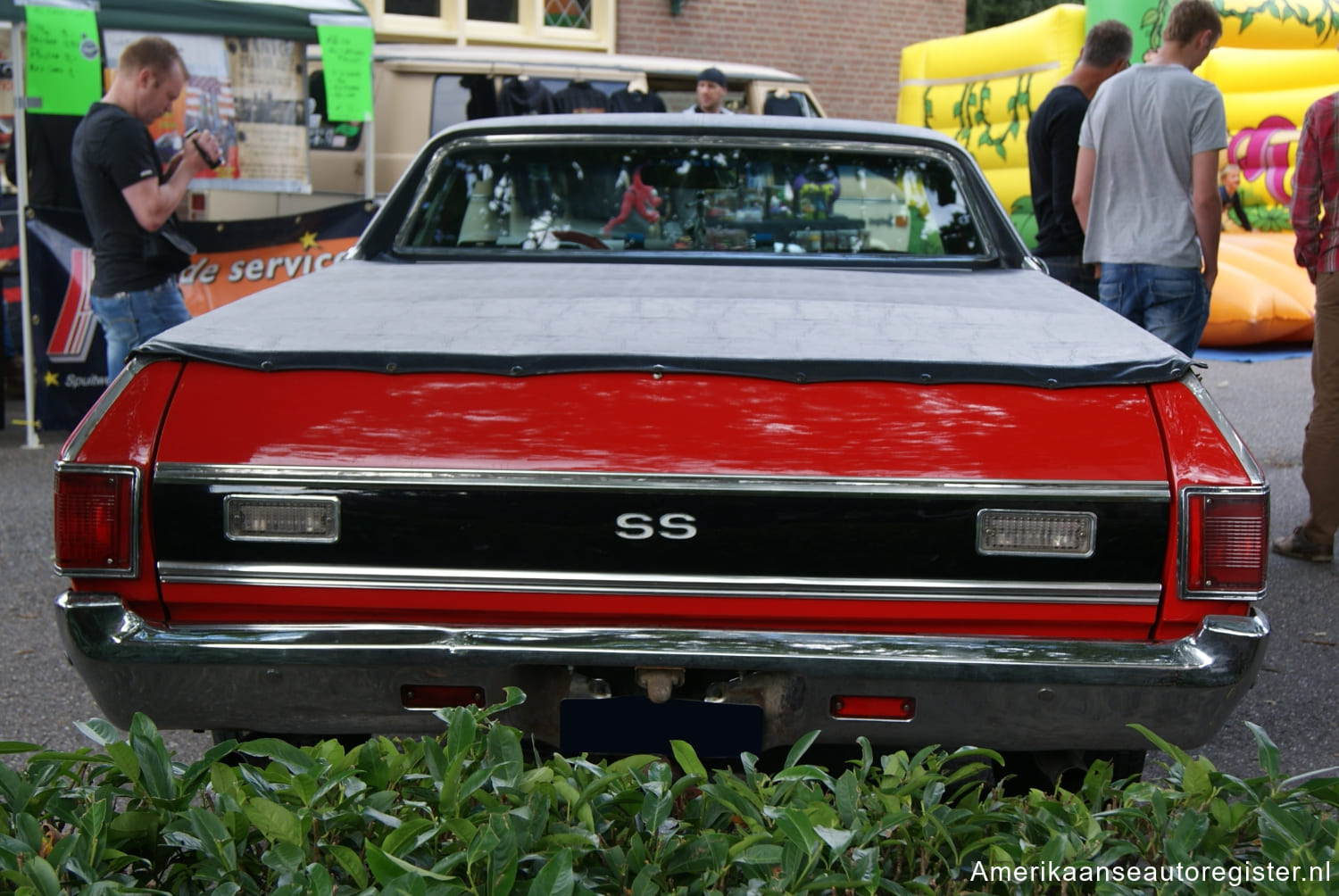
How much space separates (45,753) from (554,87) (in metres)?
9.67

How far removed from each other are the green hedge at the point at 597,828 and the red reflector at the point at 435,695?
2.19 feet

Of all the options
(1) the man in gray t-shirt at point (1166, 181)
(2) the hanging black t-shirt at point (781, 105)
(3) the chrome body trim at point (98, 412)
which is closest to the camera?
(3) the chrome body trim at point (98, 412)

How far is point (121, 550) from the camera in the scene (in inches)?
92.6

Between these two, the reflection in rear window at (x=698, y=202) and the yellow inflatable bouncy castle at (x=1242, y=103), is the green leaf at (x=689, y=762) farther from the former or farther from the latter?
the yellow inflatable bouncy castle at (x=1242, y=103)

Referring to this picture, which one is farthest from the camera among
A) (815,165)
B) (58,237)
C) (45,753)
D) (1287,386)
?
(1287,386)

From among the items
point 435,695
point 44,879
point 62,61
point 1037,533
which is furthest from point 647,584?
point 62,61

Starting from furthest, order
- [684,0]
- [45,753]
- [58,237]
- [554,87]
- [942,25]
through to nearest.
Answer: [942,25], [684,0], [554,87], [58,237], [45,753]

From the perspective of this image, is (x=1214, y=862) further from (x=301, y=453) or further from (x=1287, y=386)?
(x=1287, y=386)

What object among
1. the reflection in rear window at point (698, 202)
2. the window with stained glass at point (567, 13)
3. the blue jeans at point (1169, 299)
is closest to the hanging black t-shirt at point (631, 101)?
the window with stained glass at point (567, 13)

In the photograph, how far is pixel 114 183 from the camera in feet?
17.8

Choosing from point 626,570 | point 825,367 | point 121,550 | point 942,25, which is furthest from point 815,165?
point 942,25

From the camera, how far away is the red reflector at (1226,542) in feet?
7.52

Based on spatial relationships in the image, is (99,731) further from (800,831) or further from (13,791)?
(800,831)

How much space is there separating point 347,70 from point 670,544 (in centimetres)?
624
